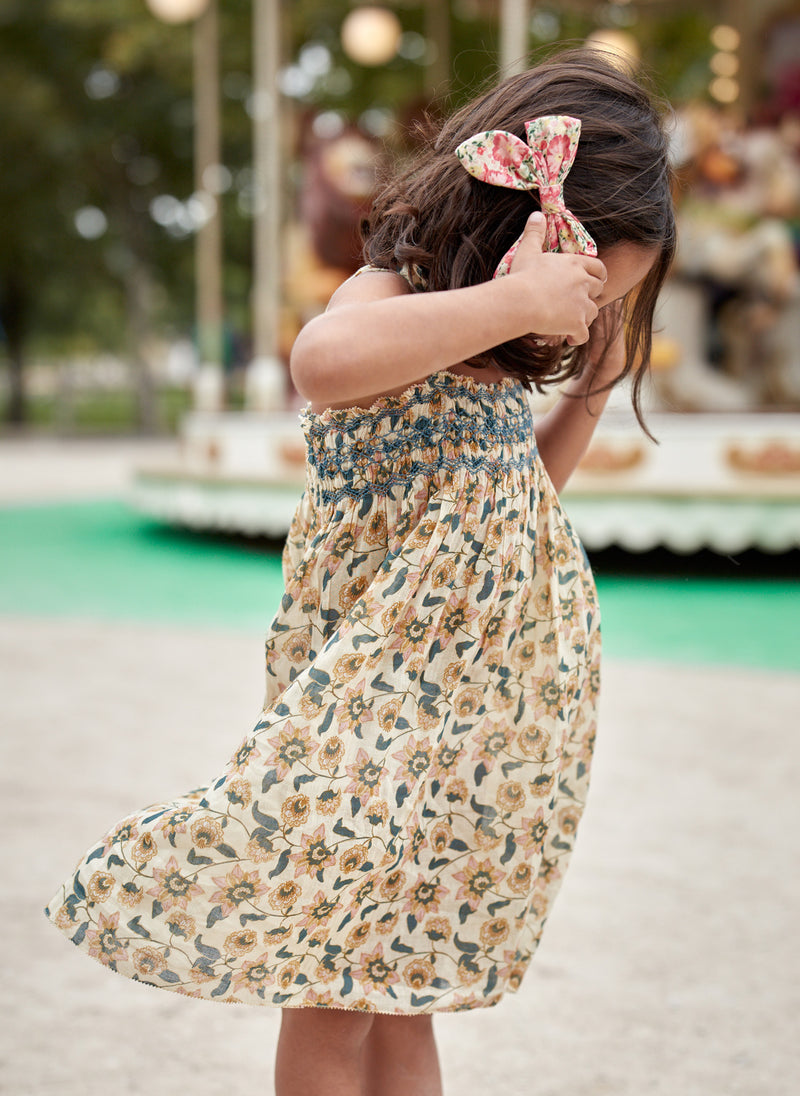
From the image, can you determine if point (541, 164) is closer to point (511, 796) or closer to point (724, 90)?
point (511, 796)

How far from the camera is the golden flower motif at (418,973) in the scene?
4.56 feet

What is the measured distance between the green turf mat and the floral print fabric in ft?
10.7

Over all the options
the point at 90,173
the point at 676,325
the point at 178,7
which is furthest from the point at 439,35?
the point at 90,173

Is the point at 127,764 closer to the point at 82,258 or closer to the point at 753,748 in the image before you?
the point at 753,748

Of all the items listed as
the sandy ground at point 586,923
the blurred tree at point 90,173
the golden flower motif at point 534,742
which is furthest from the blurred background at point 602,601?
the blurred tree at point 90,173

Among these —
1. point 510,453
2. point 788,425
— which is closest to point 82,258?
point 788,425

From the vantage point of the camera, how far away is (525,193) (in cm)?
126

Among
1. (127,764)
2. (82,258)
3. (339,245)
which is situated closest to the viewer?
(127,764)

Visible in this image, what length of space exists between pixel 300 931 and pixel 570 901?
1.26m

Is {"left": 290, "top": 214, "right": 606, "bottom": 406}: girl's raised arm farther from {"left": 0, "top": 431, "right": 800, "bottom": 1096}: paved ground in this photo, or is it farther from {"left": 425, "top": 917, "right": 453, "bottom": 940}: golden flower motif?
{"left": 0, "top": 431, "right": 800, "bottom": 1096}: paved ground

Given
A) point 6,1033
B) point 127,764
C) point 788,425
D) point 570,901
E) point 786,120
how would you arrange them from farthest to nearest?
point 786,120 → point 788,425 → point 127,764 → point 570,901 → point 6,1033

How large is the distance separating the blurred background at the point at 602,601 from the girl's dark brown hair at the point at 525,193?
8.5 inches

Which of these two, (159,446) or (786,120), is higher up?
(786,120)

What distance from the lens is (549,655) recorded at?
1.40 meters
